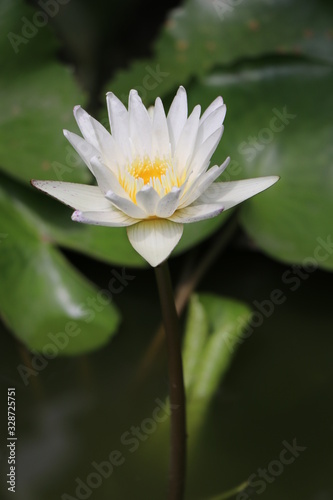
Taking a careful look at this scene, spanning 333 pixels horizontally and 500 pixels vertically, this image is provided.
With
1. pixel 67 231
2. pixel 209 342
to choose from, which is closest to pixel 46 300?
pixel 67 231

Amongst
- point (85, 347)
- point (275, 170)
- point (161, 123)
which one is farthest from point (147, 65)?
point (161, 123)

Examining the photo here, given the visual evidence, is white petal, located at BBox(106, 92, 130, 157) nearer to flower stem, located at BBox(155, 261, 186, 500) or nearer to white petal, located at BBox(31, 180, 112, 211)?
white petal, located at BBox(31, 180, 112, 211)

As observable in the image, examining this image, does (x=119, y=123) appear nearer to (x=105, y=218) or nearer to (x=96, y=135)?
(x=96, y=135)

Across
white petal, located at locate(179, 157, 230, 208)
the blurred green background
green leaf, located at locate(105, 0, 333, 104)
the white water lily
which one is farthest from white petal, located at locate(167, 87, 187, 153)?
green leaf, located at locate(105, 0, 333, 104)

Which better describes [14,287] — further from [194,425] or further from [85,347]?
[194,425]

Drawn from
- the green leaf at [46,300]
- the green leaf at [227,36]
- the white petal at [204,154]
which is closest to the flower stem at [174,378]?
the white petal at [204,154]

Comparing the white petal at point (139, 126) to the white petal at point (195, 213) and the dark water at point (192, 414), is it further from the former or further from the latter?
the dark water at point (192, 414)
